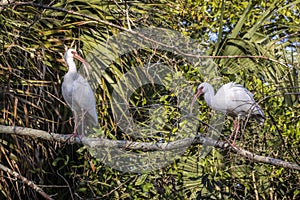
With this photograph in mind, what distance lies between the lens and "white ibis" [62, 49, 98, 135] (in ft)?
13.9

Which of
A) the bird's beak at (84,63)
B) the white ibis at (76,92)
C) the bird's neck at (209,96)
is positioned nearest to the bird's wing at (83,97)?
the white ibis at (76,92)

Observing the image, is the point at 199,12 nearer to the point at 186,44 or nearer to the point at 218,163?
the point at 186,44

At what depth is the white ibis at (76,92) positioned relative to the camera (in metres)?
4.24

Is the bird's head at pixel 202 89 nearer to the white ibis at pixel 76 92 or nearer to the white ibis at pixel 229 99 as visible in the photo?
the white ibis at pixel 229 99

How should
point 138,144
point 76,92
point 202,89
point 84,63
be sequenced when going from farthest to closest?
point 202,89, point 84,63, point 76,92, point 138,144

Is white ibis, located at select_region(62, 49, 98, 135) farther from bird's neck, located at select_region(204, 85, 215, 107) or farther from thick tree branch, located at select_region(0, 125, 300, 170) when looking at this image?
bird's neck, located at select_region(204, 85, 215, 107)

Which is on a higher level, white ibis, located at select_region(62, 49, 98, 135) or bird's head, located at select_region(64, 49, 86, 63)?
bird's head, located at select_region(64, 49, 86, 63)

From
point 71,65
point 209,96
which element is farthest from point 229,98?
point 71,65

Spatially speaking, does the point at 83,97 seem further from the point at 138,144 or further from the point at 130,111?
the point at 138,144

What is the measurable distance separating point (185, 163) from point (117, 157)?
1.62 feet

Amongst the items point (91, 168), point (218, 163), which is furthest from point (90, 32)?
point (218, 163)

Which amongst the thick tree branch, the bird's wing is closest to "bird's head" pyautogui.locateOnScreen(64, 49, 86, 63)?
the bird's wing

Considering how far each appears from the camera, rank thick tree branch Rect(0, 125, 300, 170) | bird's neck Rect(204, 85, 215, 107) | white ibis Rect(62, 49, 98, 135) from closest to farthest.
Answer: thick tree branch Rect(0, 125, 300, 170) < white ibis Rect(62, 49, 98, 135) < bird's neck Rect(204, 85, 215, 107)

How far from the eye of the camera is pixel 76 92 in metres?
4.23
